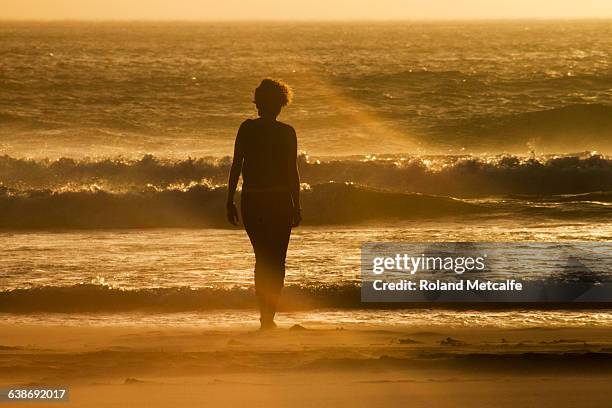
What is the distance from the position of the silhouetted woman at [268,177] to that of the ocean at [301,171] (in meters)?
1.70

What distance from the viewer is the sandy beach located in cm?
527

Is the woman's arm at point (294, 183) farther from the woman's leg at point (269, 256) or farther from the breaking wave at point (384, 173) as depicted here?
the breaking wave at point (384, 173)

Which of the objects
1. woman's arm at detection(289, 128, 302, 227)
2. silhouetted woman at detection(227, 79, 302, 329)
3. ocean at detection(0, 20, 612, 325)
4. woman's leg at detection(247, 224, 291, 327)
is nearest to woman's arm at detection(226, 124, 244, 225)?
silhouetted woman at detection(227, 79, 302, 329)

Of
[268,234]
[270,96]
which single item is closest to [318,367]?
[268,234]

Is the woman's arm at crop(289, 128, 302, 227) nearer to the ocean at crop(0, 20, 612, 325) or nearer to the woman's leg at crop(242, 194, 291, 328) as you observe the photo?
the woman's leg at crop(242, 194, 291, 328)

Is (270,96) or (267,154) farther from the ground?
(270,96)

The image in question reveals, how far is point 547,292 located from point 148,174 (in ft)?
44.5

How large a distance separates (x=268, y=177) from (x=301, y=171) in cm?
1541

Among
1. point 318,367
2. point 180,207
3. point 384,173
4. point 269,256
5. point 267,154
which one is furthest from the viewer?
point 384,173

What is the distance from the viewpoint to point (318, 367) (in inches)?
238

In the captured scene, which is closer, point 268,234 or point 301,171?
point 268,234

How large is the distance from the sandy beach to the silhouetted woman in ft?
2.01

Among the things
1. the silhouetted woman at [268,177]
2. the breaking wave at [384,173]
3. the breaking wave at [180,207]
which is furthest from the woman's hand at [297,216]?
the breaking wave at [384,173]

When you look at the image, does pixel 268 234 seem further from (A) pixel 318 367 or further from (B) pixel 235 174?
(A) pixel 318 367
